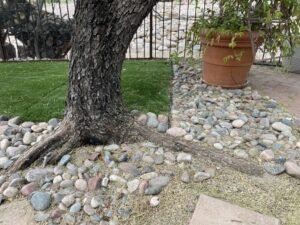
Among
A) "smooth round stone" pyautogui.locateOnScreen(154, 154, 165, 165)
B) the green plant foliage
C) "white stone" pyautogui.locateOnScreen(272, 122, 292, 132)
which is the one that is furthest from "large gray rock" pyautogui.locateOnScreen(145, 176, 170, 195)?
the green plant foliage

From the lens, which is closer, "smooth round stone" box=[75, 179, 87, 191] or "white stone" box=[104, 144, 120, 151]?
"smooth round stone" box=[75, 179, 87, 191]

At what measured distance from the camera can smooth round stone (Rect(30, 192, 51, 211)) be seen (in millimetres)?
2016

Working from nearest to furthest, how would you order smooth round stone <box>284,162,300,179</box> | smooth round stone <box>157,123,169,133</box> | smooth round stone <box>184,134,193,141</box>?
smooth round stone <box>284,162,300,179</box> < smooth round stone <box>184,134,193,141</box> < smooth round stone <box>157,123,169,133</box>

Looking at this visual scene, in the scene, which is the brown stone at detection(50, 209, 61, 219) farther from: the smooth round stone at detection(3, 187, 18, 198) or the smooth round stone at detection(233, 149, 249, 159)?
the smooth round stone at detection(233, 149, 249, 159)

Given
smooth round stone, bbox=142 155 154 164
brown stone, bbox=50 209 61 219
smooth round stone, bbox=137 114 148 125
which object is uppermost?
smooth round stone, bbox=137 114 148 125

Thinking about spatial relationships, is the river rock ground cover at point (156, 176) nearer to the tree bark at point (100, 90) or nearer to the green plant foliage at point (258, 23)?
the tree bark at point (100, 90)

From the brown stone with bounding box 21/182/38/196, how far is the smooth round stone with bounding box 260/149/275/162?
1504mm

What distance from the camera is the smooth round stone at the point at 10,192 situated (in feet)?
6.97

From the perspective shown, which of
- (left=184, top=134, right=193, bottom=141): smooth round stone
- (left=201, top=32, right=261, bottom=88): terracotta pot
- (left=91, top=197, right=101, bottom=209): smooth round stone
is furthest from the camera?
(left=201, top=32, right=261, bottom=88): terracotta pot

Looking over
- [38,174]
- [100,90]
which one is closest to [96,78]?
[100,90]

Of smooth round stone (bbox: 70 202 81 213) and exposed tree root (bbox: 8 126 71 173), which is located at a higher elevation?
exposed tree root (bbox: 8 126 71 173)

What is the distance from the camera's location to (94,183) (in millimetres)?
2143

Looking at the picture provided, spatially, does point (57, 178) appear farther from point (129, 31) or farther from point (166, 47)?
point (166, 47)

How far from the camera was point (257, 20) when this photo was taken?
331 cm
